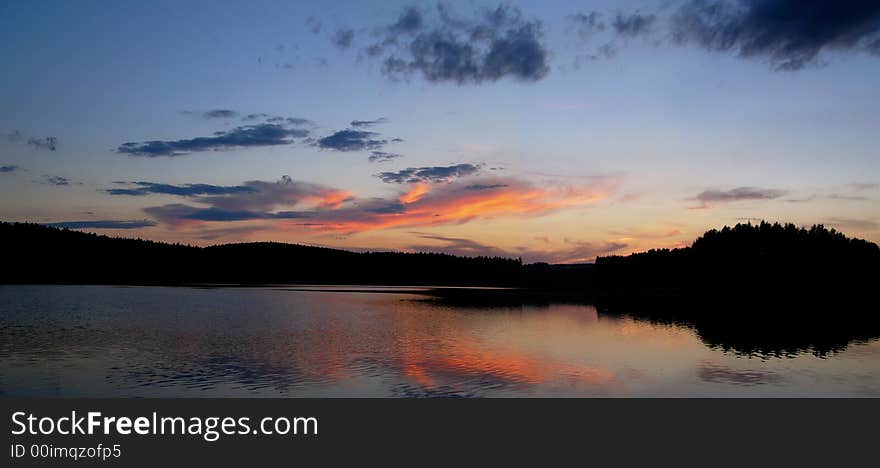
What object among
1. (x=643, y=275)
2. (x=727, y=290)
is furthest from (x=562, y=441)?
(x=643, y=275)

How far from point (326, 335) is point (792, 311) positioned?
65.4m

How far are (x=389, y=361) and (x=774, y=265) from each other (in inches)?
5436

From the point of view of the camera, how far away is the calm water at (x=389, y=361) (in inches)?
1134

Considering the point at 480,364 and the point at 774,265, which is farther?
the point at 774,265

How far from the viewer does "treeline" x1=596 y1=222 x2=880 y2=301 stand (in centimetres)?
13975

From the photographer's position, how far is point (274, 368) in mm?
33125

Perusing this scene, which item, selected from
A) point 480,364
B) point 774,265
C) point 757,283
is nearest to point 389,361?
point 480,364

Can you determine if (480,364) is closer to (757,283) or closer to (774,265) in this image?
(757,283)

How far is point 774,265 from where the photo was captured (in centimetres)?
14812

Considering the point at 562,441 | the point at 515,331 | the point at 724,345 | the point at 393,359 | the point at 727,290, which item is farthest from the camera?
the point at 727,290

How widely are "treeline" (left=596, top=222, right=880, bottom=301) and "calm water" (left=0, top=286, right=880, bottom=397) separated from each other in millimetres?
86386

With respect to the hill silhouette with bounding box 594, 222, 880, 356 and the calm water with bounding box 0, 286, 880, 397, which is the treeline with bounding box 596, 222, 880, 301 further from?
the calm water with bounding box 0, 286, 880, 397

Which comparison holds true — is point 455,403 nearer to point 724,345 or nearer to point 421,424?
point 421,424

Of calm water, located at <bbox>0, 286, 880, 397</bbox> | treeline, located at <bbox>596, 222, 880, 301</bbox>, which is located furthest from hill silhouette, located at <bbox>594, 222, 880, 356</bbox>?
calm water, located at <bbox>0, 286, 880, 397</bbox>
